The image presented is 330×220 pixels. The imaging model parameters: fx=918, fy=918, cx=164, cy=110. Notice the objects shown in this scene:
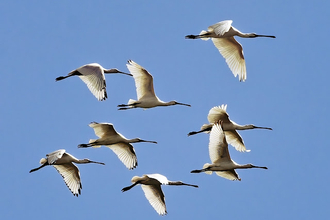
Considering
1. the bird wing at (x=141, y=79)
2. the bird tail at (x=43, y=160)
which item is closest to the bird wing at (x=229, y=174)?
the bird wing at (x=141, y=79)

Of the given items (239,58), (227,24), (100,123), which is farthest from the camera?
(239,58)

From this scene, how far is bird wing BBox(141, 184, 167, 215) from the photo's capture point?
91.1 ft

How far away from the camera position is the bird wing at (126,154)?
2991 centimetres

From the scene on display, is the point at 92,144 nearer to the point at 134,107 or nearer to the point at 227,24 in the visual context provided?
the point at 134,107

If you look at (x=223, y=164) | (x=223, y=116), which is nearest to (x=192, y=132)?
(x=223, y=116)

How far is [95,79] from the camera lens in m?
26.7

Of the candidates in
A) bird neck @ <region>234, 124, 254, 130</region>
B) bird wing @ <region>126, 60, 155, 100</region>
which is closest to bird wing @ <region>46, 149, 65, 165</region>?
bird wing @ <region>126, 60, 155, 100</region>

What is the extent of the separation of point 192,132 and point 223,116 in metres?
1.27

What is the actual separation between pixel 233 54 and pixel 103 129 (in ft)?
16.6

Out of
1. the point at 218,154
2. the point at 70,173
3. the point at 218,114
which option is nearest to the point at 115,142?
the point at 70,173

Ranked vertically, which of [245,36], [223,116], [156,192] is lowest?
[156,192]

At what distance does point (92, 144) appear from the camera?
2855 cm

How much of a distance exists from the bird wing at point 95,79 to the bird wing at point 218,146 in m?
3.31

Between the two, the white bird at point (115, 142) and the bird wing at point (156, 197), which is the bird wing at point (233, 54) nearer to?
the white bird at point (115, 142)
